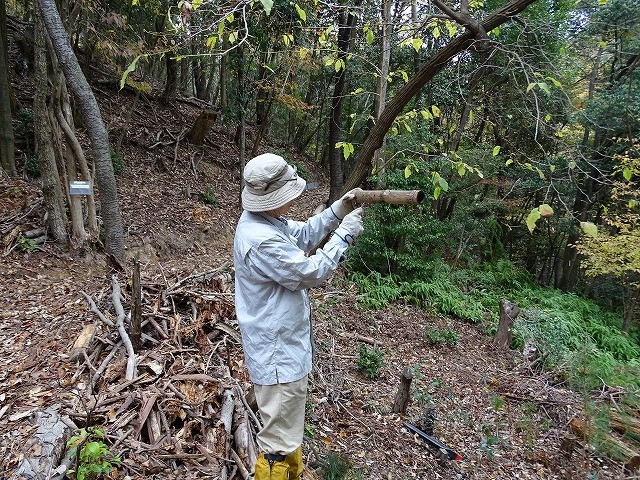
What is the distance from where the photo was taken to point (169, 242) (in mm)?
8750

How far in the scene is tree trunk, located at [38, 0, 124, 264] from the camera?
5.12 meters

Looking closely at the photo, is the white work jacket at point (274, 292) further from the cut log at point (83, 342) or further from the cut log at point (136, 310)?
the cut log at point (83, 342)

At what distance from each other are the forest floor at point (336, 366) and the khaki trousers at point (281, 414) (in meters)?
0.69

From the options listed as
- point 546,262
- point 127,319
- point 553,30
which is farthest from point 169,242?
point 546,262

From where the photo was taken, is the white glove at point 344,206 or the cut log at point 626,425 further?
the cut log at point 626,425

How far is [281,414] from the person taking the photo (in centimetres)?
236

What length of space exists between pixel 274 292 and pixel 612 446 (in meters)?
5.78

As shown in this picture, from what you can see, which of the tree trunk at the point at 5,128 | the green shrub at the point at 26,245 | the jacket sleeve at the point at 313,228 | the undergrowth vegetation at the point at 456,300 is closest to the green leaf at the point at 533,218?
the jacket sleeve at the point at 313,228

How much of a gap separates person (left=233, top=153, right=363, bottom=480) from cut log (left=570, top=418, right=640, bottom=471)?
5.16 m

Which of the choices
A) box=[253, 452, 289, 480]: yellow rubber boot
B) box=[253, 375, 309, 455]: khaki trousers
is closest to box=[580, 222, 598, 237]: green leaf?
box=[253, 375, 309, 455]: khaki trousers

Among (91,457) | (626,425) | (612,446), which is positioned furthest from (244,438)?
(626,425)

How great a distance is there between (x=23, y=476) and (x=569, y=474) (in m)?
5.54

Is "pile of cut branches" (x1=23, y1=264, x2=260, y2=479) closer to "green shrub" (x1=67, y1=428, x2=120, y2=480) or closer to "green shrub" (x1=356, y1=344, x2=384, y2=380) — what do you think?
"green shrub" (x1=67, y1=428, x2=120, y2=480)

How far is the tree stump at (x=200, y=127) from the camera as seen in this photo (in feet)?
42.4
